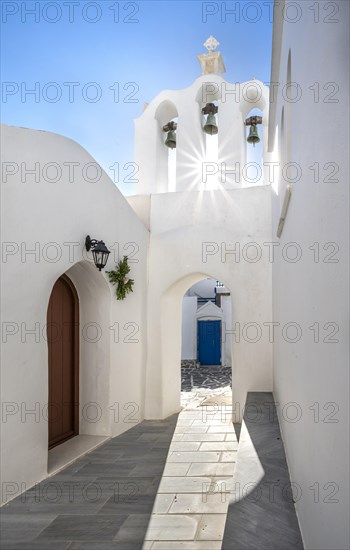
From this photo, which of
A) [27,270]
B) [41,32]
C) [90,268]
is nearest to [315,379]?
[27,270]

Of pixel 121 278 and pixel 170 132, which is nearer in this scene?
pixel 121 278

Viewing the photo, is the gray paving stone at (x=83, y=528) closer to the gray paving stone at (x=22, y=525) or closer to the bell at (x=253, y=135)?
the gray paving stone at (x=22, y=525)

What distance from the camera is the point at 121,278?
7254 mm

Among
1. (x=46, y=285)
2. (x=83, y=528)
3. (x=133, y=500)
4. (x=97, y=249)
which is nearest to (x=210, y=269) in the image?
(x=97, y=249)

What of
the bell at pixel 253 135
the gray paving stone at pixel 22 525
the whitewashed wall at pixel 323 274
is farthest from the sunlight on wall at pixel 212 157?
the gray paving stone at pixel 22 525

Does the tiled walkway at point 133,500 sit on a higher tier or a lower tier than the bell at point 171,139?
lower

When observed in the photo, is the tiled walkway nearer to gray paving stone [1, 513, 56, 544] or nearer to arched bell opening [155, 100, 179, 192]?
gray paving stone [1, 513, 56, 544]

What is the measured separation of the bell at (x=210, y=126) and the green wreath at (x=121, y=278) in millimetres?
3305

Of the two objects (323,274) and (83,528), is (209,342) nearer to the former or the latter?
(83,528)

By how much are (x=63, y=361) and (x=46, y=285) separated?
1925mm

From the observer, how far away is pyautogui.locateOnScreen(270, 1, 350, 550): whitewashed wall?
156cm

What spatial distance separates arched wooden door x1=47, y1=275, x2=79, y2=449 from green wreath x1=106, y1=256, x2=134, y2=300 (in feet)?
2.14

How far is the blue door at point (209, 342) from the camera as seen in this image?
18.2 m

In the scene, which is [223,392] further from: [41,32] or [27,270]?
[41,32]
